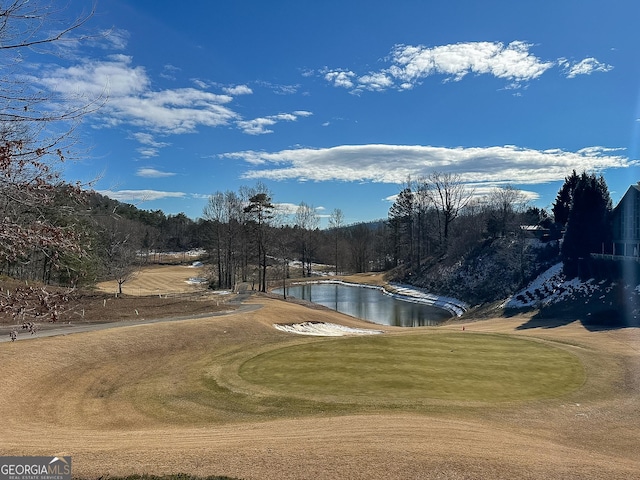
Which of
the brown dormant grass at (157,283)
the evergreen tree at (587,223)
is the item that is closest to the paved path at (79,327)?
the brown dormant grass at (157,283)

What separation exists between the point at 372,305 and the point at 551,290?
23.2 metres

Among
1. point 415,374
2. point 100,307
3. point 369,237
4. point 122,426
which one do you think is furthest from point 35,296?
point 369,237

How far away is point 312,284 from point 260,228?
32.8 metres

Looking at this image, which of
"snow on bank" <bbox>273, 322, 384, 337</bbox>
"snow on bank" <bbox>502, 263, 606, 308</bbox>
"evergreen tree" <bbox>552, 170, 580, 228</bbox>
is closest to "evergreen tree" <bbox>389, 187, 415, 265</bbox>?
"evergreen tree" <bbox>552, 170, 580, 228</bbox>

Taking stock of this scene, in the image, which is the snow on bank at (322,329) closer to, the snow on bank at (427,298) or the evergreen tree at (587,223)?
the snow on bank at (427,298)

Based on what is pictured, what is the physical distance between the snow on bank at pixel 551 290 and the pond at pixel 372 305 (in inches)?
361

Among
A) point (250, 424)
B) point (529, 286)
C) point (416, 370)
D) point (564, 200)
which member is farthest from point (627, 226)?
point (250, 424)

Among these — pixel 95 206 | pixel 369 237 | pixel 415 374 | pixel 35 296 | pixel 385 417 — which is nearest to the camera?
pixel 35 296

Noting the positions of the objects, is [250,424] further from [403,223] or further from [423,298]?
[403,223]

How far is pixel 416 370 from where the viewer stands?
1941 cm

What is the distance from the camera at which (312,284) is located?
286 ft

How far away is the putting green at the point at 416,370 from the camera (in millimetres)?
16531

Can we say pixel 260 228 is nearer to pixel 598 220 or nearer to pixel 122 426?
pixel 598 220

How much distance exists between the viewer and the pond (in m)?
50.5
